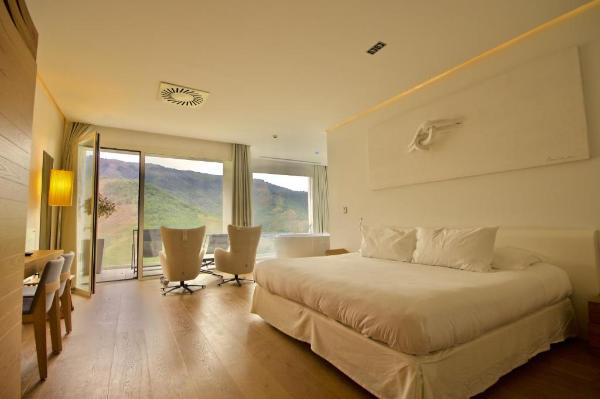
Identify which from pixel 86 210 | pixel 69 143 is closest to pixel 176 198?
pixel 86 210

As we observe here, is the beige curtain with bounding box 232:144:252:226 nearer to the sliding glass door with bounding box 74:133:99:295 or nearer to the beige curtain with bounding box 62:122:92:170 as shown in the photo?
the sliding glass door with bounding box 74:133:99:295

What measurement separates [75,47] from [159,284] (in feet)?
11.7

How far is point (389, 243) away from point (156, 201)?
4535 mm

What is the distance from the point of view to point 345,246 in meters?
4.80

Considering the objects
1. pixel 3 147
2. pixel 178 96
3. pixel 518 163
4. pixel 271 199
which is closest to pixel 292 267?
pixel 3 147

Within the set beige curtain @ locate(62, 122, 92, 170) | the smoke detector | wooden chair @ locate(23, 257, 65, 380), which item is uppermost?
the smoke detector

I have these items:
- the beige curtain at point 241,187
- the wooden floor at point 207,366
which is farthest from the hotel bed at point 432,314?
the beige curtain at point 241,187

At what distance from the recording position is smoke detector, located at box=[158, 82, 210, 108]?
364 centimetres

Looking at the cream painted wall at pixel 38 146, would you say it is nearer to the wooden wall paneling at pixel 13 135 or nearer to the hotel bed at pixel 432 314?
the wooden wall paneling at pixel 13 135

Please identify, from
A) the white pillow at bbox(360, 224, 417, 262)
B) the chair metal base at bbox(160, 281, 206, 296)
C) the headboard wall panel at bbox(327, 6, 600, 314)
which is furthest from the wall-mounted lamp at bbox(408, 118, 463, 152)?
the chair metal base at bbox(160, 281, 206, 296)

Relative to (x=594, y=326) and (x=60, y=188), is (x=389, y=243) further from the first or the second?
(x=60, y=188)

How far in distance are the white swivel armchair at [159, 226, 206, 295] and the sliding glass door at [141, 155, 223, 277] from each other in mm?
1473

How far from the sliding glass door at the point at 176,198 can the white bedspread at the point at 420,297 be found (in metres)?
3.82

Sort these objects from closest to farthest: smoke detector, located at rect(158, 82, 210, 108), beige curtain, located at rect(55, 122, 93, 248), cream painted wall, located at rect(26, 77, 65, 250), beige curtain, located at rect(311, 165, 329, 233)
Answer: cream painted wall, located at rect(26, 77, 65, 250) < smoke detector, located at rect(158, 82, 210, 108) < beige curtain, located at rect(55, 122, 93, 248) < beige curtain, located at rect(311, 165, 329, 233)
